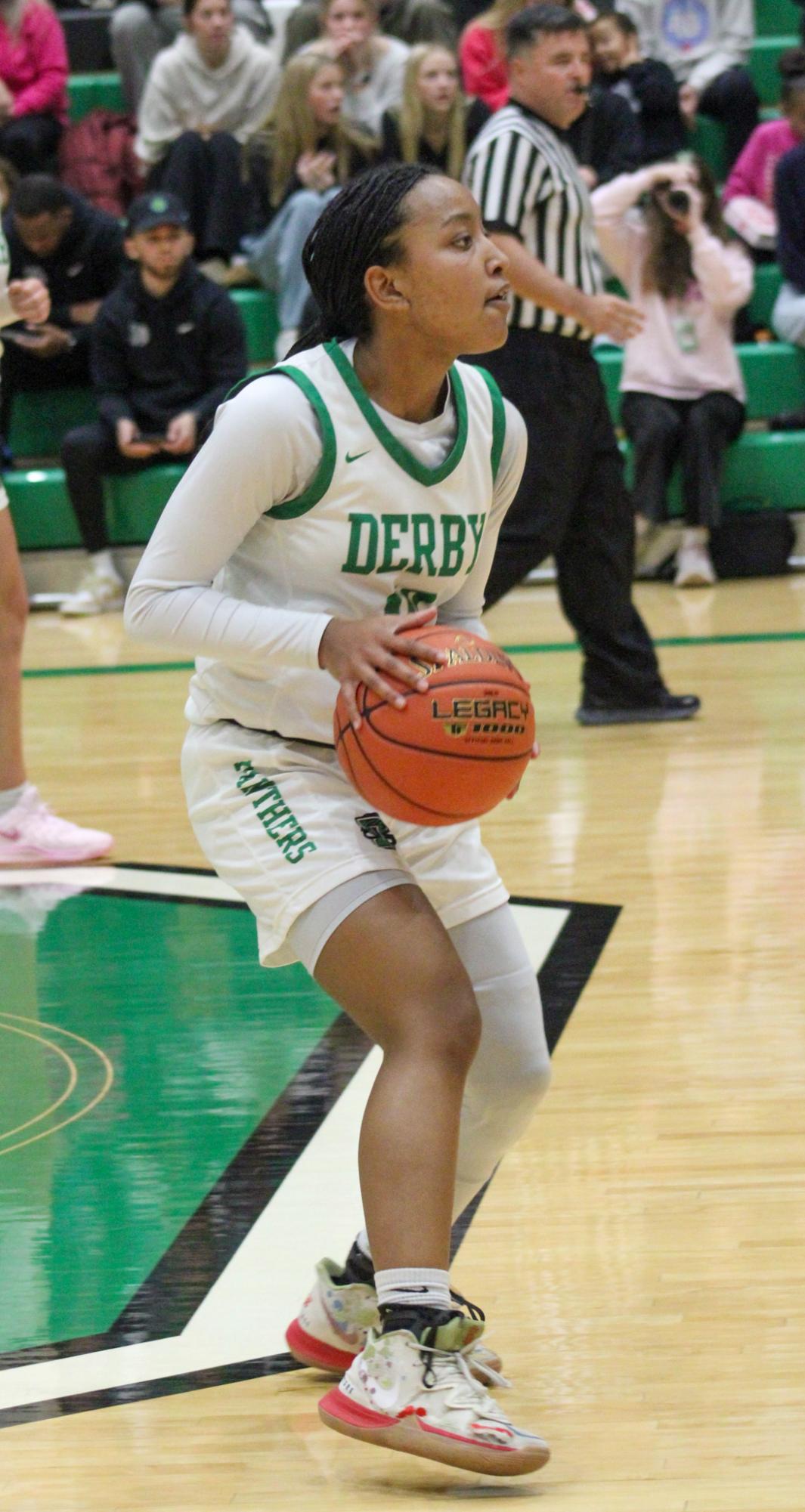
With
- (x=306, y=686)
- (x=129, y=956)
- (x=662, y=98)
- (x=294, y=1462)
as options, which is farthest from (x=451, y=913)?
(x=662, y=98)

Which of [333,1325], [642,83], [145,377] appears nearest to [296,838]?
[333,1325]

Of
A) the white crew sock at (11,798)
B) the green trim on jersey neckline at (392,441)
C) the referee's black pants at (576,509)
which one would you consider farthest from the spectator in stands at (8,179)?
the green trim on jersey neckline at (392,441)

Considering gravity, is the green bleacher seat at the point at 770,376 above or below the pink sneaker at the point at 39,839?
below

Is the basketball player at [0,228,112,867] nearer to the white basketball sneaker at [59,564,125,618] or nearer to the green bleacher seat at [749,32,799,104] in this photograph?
the white basketball sneaker at [59,564,125,618]

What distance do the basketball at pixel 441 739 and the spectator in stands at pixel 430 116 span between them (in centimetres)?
700

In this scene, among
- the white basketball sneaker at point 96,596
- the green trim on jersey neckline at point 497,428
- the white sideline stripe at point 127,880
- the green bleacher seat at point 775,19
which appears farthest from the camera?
the green bleacher seat at point 775,19

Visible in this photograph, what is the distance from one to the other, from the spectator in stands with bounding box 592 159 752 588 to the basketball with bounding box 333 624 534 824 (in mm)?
6307

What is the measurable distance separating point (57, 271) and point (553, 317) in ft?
14.7

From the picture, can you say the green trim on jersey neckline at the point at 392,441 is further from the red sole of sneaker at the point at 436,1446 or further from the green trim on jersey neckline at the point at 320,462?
the red sole of sneaker at the point at 436,1446

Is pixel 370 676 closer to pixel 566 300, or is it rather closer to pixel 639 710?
pixel 566 300

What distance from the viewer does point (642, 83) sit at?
9.28 meters

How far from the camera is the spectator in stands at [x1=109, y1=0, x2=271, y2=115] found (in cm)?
1034

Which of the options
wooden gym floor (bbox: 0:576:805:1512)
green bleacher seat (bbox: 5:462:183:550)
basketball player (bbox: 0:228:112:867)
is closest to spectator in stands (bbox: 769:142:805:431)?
green bleacher seat (bbox: 5:462:183:550)

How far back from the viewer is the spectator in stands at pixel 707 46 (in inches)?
397
